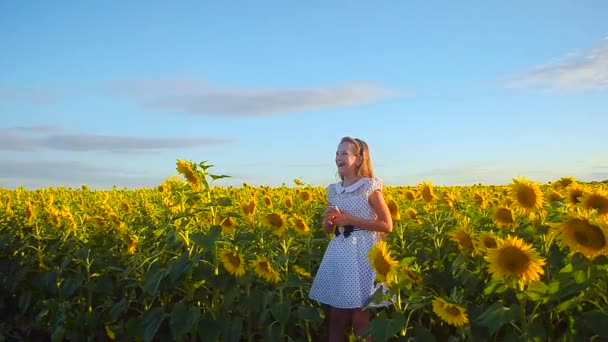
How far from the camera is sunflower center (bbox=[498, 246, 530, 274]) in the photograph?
351cm

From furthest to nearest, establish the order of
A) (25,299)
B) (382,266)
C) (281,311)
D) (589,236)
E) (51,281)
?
(25,299)
(51,281)
(281,311)
(382,266)
(589,236)

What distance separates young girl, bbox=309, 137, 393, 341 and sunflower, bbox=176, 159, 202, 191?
989mm

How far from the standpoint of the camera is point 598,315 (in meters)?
3.32

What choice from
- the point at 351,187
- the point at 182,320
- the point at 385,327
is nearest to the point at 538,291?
the point at 385,327

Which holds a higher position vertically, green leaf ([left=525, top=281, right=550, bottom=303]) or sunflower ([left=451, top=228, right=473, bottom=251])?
sunflower ([left=451, top=228, right=473, bottom=251])

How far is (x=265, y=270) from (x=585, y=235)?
217 centimetres

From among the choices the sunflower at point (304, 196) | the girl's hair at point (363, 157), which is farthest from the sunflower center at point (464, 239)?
the sunflower at point (304, 196)

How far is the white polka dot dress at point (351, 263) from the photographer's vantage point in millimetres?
4949

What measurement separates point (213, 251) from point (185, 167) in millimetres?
668

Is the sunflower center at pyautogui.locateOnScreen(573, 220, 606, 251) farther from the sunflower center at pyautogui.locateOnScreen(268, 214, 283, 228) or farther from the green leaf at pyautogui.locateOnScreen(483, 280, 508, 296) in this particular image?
the sunflower center at pyautogui.locateOnScreen(268, 214, 283, 228)

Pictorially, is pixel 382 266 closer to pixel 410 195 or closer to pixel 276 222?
pixel 276 222

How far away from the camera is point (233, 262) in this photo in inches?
189

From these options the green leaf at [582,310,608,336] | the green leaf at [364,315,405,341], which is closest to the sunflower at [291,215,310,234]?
the green leaf at [364,315,405,341]

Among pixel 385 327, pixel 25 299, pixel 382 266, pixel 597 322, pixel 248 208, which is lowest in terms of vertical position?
pixel 25 299
